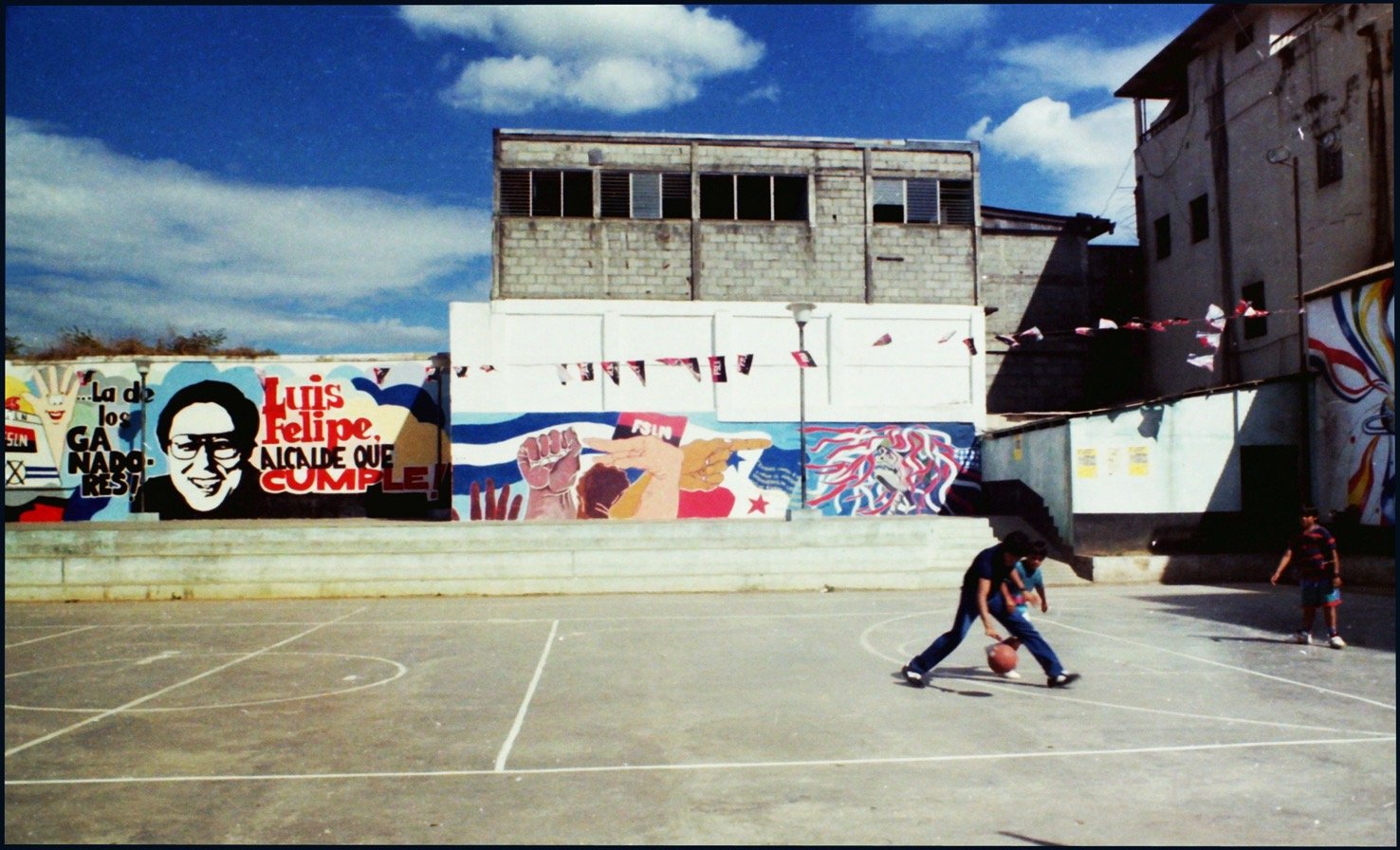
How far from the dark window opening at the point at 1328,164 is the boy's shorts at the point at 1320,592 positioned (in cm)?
1649

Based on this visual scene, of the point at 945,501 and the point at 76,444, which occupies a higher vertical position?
the point at 76,444

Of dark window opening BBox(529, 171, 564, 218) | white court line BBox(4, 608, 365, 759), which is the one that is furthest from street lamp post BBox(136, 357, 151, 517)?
white court line BBox(4, 608, 365, 759)

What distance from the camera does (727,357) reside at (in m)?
26.7

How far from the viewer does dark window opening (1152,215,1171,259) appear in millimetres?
31703

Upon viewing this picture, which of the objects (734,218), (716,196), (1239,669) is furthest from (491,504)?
(1239,669)

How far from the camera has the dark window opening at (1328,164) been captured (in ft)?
79.3

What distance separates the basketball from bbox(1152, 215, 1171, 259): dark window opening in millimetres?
25553

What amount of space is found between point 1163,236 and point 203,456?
1168 inches

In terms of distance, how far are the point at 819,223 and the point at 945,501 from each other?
8.38 metres

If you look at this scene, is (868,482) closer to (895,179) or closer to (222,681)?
(895,179)

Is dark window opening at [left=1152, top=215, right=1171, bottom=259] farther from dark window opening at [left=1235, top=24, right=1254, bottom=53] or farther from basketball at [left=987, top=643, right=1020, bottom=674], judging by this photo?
basketball at [left=987, top=643, right=1020, bottom=674]

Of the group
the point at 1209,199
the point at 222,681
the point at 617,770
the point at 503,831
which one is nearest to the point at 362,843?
the point at 503,831

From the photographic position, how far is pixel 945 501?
89.1 ft

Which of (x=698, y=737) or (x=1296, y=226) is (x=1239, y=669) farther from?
(x=1296, y=226)
